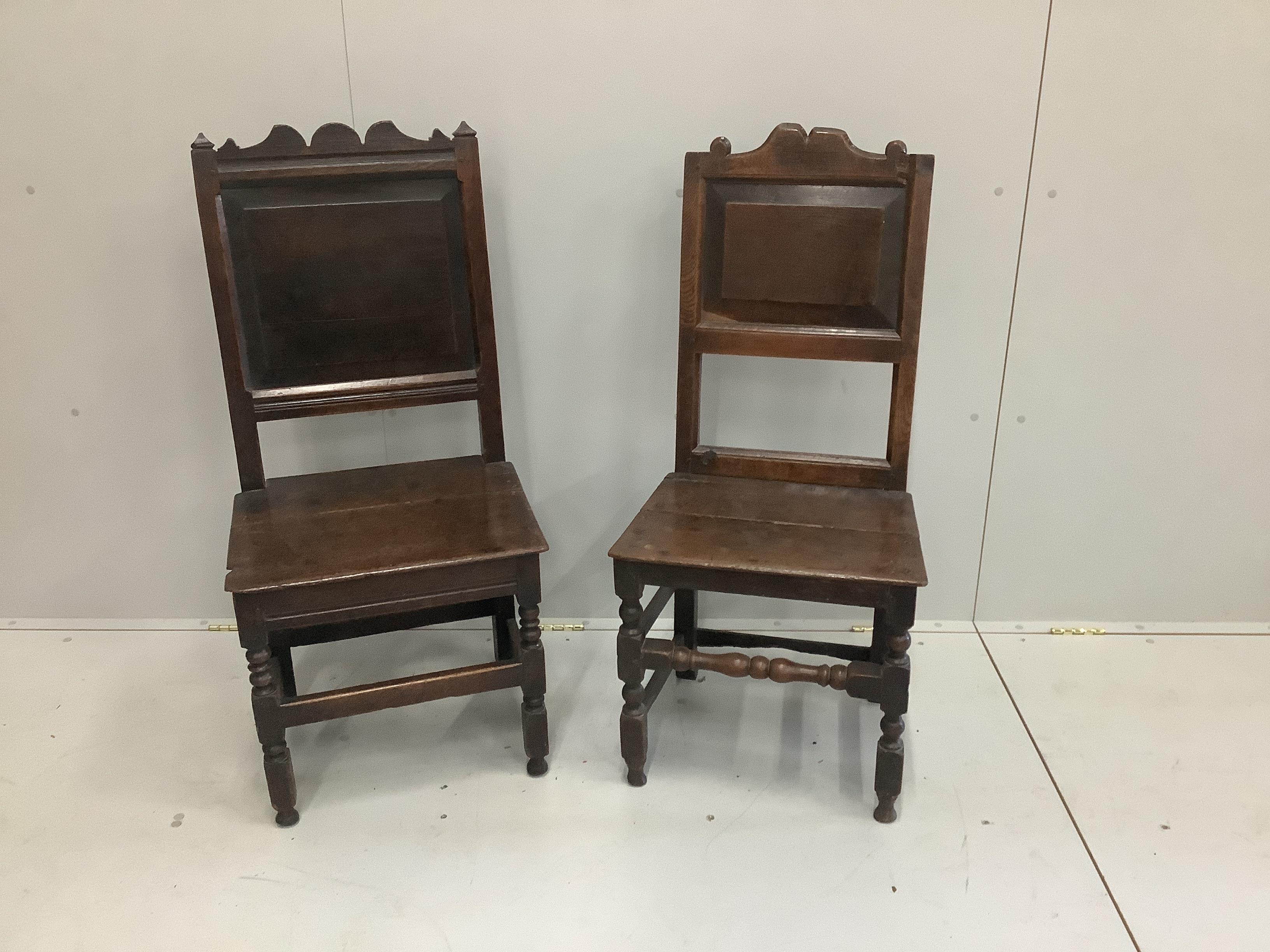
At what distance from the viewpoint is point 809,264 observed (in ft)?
5.94

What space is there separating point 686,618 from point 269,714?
2.77 ft

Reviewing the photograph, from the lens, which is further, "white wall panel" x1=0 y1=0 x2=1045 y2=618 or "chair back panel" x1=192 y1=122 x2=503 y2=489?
"white wall panel" x1=0 y1=0 x2=1045 y2=618

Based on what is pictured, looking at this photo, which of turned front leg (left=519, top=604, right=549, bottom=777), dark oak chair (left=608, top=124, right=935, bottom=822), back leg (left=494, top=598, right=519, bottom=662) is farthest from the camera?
back leg (left=494, top=598, right=519, bottom=662)

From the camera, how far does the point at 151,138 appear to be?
199cm

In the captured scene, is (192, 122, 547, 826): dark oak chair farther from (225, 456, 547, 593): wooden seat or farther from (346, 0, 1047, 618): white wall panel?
(346, 0, 1047, 618): white wall panel

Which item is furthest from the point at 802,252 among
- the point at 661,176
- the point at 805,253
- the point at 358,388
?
the point at 358,388

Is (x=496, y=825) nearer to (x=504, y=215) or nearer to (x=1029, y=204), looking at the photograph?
(x=504, y=215)

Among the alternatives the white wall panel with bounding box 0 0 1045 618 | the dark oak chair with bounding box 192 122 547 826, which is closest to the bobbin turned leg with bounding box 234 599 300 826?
the dark oak chair with bounding box 192 122 547 826

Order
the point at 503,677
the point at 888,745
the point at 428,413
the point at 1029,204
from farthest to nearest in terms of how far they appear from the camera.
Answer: the point at 428,413 < the point at 1029,204 < the point at 503,677 < the point at 888,745

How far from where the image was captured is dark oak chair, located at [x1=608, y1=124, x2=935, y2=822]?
1.62 metres

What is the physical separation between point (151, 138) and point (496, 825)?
156 cm

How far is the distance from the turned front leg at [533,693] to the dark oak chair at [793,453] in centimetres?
15

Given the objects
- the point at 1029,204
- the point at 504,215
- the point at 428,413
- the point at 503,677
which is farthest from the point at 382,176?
the point at 1029,204

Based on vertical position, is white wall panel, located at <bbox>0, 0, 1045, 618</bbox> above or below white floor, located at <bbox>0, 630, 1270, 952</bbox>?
above
